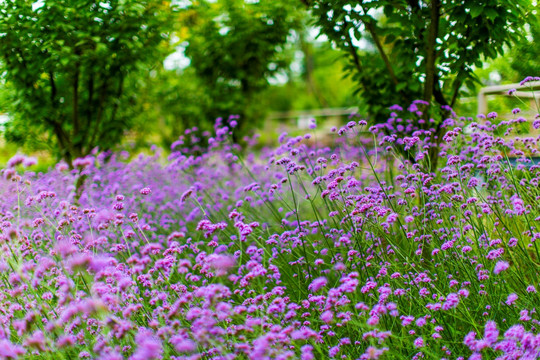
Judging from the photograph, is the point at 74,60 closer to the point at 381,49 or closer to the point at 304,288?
the point at 381,49

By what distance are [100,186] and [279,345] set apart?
412cm

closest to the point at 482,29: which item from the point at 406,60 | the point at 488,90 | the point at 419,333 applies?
the point at 406,60

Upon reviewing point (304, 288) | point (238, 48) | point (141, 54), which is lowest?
point (304, 288)

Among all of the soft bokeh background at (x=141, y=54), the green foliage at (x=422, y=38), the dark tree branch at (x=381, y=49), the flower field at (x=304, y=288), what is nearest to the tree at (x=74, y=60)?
the soft bokeh background at (x=141, y=54)

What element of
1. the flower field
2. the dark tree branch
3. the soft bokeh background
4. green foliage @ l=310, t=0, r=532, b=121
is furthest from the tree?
the dark tree branch

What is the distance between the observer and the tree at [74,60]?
471 cm

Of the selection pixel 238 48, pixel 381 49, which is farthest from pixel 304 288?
pixel 238 48

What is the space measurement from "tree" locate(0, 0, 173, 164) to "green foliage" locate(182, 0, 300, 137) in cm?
202

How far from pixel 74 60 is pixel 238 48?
3.72m

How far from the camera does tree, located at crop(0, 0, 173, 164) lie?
471 cm

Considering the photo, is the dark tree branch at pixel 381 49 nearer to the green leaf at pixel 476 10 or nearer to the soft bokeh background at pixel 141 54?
the soft bokeh background at pixel 141 54

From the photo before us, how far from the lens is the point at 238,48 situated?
814 cm

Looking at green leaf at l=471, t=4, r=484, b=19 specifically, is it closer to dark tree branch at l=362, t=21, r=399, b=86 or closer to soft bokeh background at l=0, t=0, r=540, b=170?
soft bokeh background at l=0, t=0, r=540, b=170

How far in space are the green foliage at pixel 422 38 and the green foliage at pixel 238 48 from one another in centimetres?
306
